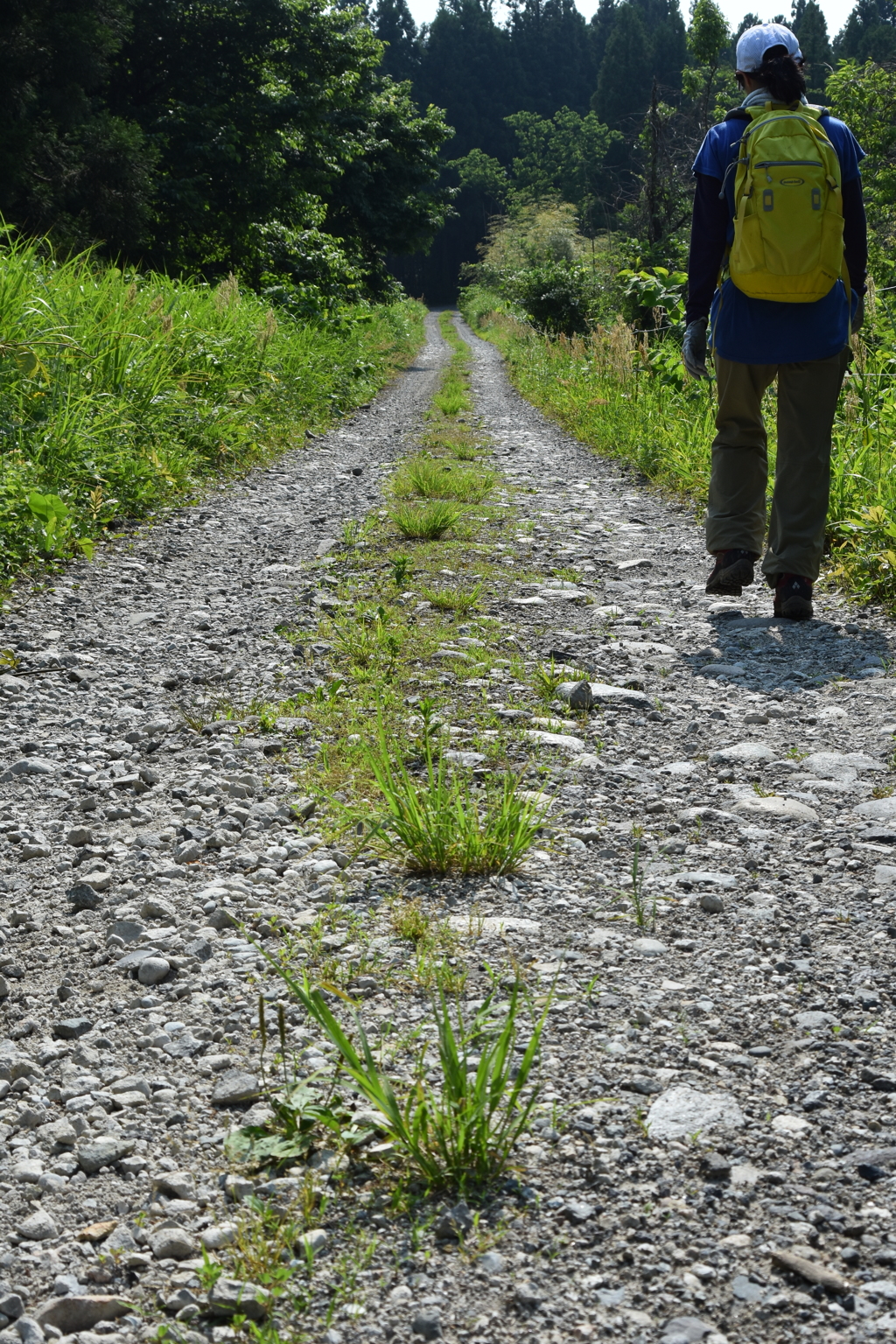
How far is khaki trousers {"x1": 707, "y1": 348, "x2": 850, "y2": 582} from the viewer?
4016 mm

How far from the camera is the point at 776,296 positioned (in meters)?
3.83

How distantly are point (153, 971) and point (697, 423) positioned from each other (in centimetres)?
673

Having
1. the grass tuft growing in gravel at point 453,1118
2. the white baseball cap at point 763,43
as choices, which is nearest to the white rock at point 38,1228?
the grass tuft growing in gravel at point 453,1118

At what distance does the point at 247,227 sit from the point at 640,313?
23.7 ft

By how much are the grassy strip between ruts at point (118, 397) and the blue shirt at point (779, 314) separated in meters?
3.29

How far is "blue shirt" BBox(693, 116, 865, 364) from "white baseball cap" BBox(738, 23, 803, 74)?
0.24m

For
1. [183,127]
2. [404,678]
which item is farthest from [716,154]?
[183,127]

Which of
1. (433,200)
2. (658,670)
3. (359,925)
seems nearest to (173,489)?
(658,670)

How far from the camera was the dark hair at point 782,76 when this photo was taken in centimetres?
378

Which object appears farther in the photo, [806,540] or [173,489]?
[173,489]

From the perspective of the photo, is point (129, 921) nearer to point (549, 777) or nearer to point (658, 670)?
point (549, 777)

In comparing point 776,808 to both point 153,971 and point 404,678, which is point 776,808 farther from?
point 153,971

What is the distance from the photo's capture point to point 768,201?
3.71m

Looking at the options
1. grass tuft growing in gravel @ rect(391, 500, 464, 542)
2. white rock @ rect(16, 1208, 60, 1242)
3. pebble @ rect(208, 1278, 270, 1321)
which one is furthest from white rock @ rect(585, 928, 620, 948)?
grass tuft growing in gravel @ rect(391, 500, 464, 542)
